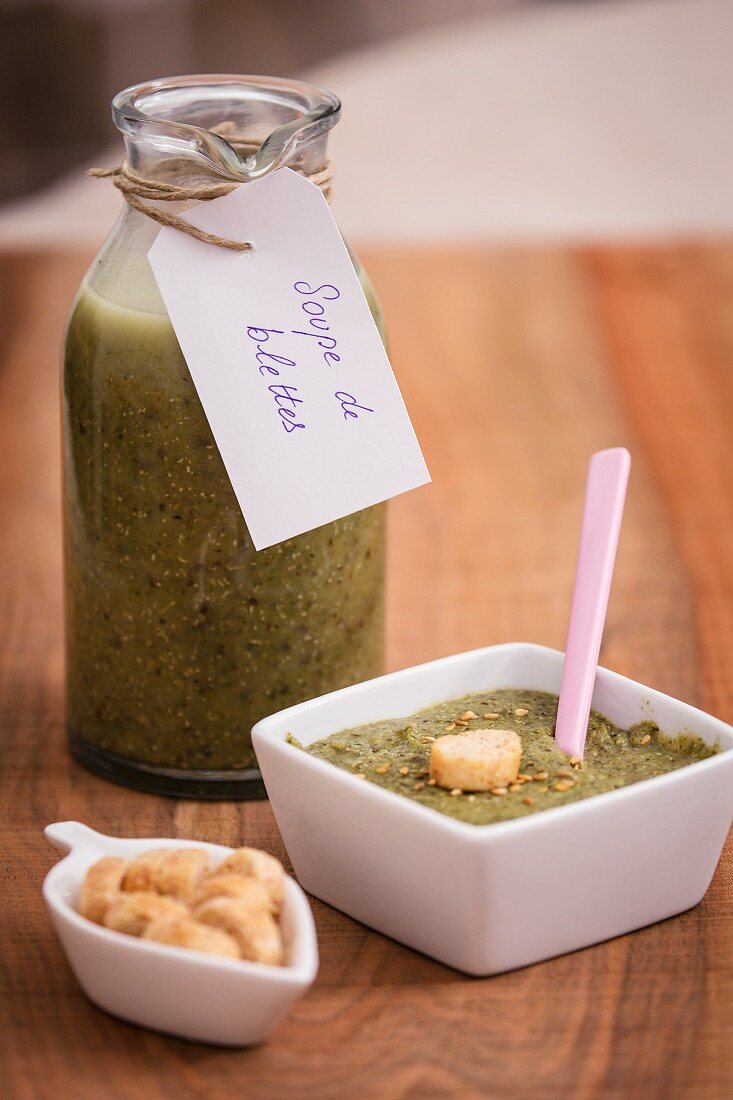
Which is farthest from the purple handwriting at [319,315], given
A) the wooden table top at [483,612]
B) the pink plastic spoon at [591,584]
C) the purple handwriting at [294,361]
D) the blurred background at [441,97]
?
the blurred background at [441,97]

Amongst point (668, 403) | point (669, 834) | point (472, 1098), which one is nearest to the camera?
point (472, 1098)

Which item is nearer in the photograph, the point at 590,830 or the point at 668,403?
the point at 590,830

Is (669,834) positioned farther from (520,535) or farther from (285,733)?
(520,535)

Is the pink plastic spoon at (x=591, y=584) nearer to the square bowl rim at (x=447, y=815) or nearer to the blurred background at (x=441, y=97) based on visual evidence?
the square bowl rim at (x=447, y=815)

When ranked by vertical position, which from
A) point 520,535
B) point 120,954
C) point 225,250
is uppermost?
point 225,250

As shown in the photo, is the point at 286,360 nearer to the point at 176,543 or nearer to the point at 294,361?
the point at 294,361

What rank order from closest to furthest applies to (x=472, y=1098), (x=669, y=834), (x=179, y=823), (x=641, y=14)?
(x=472, y=1098) → (x=669, y=834) → (x=179, y=823) → (x=641, y=14)

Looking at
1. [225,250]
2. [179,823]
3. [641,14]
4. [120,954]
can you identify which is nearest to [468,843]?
[120,954]
